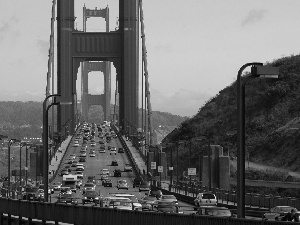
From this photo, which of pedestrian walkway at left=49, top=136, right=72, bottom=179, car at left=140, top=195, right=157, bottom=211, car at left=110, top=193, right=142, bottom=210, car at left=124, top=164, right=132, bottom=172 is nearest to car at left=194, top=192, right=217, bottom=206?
car at left=140, top=195, right=157, bottom=211

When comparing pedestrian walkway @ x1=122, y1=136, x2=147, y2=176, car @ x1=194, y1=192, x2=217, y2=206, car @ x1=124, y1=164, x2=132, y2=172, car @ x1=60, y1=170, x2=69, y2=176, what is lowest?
car @ x1=194, y1=192, x2=217, y2=206

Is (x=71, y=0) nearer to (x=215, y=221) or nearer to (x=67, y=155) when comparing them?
(x=67, y=155)

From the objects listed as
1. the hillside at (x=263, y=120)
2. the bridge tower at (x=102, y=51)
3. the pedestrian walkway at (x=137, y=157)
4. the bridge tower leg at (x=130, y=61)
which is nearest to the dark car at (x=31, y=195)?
the hillside at (x=263, y=120)

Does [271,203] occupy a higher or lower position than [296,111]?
lower

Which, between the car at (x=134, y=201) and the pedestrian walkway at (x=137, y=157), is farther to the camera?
the pedestrian walkway at (x=137, y=157)

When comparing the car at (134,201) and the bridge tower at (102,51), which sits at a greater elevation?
the bridge tower at (102,51)

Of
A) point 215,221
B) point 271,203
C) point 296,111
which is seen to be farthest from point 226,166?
point 296,111

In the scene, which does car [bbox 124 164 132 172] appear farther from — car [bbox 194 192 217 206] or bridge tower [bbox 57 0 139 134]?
car [bbox 194 192 217 206]

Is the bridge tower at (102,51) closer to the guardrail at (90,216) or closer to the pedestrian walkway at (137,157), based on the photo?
the pedestrian walkway at (137,157)
